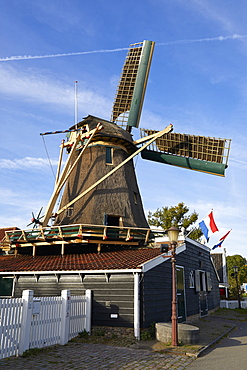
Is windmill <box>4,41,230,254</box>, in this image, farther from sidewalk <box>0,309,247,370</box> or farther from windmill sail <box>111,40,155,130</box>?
sidewalk <box>0,309,247,370</box>

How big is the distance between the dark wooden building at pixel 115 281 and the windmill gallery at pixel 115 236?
0.12ft

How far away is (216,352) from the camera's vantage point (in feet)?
31.4

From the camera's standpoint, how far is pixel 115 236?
15492 mm

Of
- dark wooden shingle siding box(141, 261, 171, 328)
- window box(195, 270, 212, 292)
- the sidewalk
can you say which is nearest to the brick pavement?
the sidewalk

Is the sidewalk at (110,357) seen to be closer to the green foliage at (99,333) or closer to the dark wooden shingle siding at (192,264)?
the green foliage at (99,333)

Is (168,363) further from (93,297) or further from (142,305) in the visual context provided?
(93,297)

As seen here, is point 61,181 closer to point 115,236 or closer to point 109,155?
point 109,155

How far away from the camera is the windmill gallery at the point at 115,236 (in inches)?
461

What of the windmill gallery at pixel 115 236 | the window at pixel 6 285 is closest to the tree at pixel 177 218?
the windmill gallery at pixel 115 236

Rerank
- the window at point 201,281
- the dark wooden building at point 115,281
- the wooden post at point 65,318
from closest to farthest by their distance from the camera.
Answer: the wooden post at point 65,318, the dark wooden building at point 115,281, the window at point 201,281

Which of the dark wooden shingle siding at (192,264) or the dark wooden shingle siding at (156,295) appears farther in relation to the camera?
the dark wooden shingle siding at (192,264)

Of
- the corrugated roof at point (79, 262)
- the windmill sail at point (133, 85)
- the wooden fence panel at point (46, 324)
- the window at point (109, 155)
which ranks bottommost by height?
the wooden fence panel at point (46, 324)

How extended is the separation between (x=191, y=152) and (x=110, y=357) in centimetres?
1466

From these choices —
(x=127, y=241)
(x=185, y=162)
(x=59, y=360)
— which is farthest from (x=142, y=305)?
(x=185, y=162)
